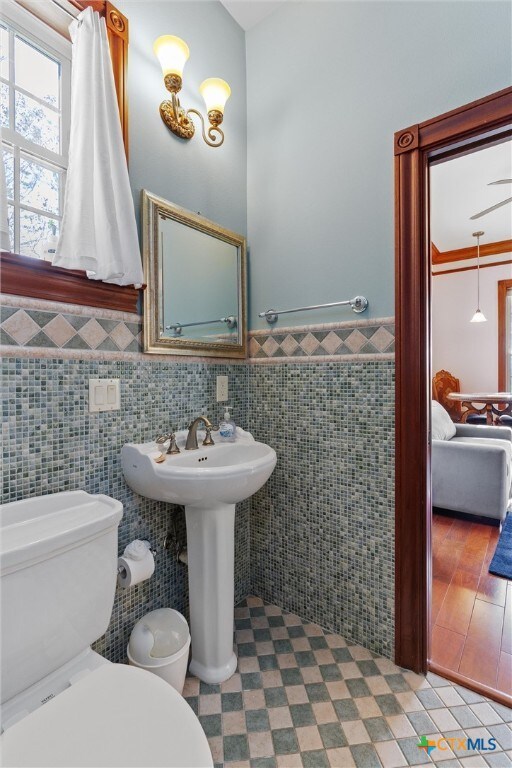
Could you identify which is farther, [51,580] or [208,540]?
[208,540]

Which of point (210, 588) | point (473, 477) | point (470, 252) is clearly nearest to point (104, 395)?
point (210, 588)

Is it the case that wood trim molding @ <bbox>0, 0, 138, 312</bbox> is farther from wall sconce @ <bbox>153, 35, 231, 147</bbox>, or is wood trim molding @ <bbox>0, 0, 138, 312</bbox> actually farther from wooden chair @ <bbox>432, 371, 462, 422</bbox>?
wooden chair @ <bbox>432, 371, 462, 422</bbox>

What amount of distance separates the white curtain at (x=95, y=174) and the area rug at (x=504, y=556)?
2476 millimetres

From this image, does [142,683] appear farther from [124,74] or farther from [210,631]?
[124,74]

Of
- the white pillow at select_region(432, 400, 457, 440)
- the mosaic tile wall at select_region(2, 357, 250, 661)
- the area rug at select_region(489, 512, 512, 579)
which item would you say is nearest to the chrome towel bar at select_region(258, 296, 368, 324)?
the mosaic tile wall at select_region(2, 357, 250, 661)

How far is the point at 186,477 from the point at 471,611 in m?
1.64

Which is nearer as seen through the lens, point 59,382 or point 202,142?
point 59,382

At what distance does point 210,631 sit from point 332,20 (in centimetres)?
253

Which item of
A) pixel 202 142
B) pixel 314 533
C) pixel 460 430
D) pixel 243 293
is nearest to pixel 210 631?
Result: pixel 314 533

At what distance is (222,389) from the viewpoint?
174 centimetres

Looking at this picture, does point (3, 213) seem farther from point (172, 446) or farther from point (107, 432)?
point (172, 446)

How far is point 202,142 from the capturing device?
1652 mm

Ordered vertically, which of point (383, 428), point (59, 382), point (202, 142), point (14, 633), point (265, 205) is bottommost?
point (14, 633)

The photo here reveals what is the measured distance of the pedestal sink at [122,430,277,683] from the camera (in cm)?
123
